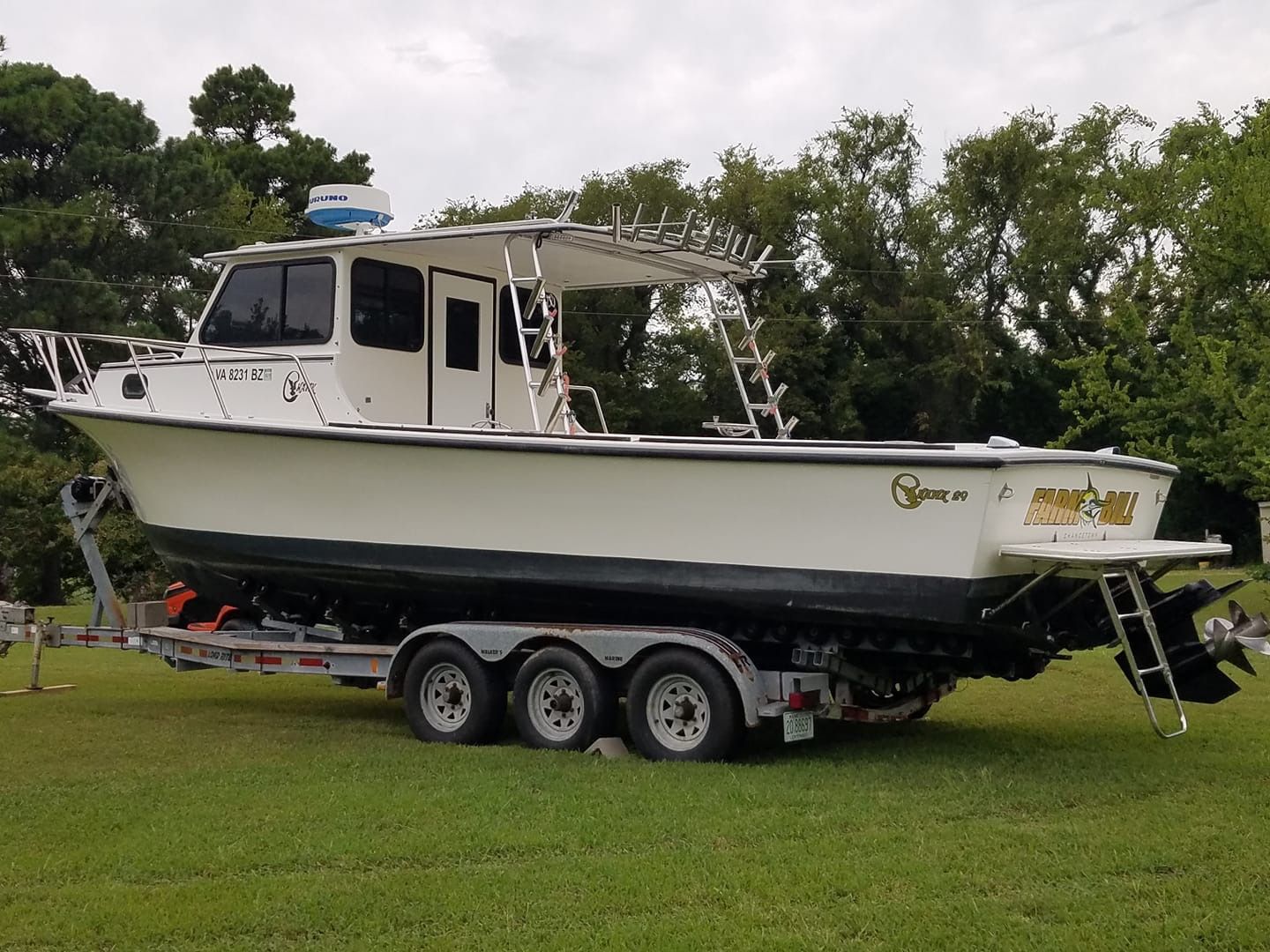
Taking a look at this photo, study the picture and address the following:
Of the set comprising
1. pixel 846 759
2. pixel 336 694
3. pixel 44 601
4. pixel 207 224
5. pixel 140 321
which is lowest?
pixel 44 601

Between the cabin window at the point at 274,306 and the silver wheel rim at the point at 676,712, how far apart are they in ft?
10.6

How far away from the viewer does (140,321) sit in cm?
2506

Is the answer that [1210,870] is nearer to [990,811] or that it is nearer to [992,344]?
[990,811]

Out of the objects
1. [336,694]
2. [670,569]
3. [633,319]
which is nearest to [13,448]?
[633,319]

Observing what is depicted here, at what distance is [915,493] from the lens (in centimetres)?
689

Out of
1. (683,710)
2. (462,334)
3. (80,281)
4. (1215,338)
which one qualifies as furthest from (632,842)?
(80,281)

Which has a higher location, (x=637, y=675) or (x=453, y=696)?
(x=637, y=675)

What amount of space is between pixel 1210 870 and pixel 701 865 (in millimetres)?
1966

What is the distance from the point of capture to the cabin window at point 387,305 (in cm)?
902

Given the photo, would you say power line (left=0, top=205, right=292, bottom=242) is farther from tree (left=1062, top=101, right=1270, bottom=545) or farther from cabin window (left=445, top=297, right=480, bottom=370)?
cabin window (left=445, top=297, right=480, bottom=370)

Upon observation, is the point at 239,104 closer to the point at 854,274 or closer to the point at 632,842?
the point at 854,274

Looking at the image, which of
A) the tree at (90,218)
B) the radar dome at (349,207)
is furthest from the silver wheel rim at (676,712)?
the tree at (90,218)

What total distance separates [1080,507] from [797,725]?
1.95 meters

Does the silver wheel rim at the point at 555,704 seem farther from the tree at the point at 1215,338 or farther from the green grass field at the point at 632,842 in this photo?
the tree at the point at 1215,338
